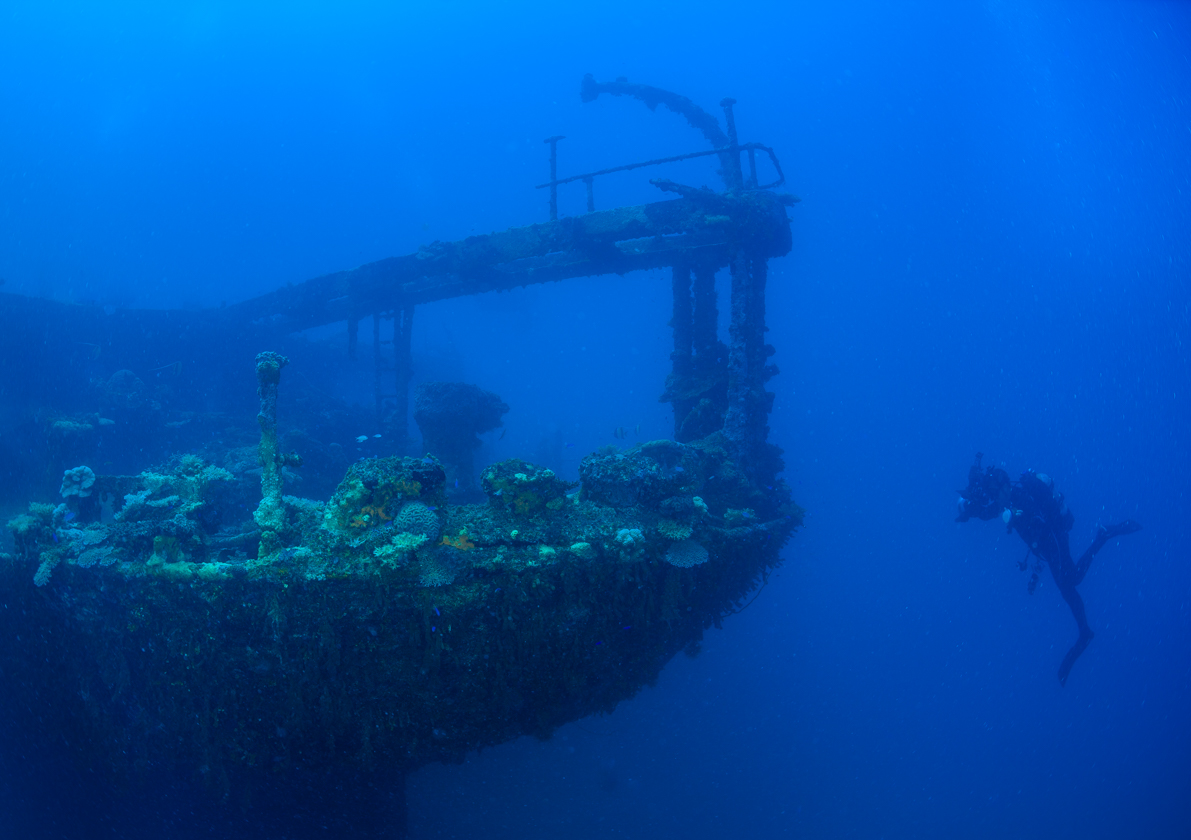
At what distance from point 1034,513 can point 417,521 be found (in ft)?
49.5

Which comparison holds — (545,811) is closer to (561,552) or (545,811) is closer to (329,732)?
(329,732)

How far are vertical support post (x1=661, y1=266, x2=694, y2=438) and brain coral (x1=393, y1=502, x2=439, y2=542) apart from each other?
19.3 feet

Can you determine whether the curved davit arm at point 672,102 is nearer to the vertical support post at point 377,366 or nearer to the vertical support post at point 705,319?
the vertical support post at point 705,319

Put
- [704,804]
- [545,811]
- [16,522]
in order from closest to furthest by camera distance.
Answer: [16,522] → [545,811] → [704,804]

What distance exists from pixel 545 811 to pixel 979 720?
145ft

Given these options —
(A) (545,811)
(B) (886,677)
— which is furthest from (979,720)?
(A) (545,811)

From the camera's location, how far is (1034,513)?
14000mm

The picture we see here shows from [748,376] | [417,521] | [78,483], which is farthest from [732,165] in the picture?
[78,483]

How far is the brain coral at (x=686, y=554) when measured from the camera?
5371 millimetres

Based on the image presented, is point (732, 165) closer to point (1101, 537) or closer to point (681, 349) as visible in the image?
point (681, 349)

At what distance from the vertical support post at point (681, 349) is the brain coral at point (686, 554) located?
15.4 ft

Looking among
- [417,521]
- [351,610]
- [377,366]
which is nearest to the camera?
[351,610]

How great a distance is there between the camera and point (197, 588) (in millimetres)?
4781

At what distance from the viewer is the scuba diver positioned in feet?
43.6
